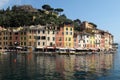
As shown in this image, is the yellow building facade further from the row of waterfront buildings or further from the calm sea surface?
the calm sea surface

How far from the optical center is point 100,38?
194 m

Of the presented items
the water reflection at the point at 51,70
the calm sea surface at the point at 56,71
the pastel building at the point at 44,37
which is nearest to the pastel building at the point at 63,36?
the pastel building at the point at 44,37

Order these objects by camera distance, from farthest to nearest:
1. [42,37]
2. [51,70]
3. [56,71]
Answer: [42,37], [51,70], [56,71]

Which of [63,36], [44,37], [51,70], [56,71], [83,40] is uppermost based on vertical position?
[63,36]

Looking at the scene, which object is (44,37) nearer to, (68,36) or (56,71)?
(68,36)

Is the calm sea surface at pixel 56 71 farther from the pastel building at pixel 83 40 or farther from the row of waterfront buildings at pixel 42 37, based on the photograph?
the pastel building at pixel 83 40

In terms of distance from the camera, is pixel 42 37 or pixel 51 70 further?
pixel 42 37

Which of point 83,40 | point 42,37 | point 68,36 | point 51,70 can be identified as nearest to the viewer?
point 51,70

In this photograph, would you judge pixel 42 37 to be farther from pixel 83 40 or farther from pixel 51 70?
pixel 51 70

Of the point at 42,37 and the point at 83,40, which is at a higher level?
the point at 42,37

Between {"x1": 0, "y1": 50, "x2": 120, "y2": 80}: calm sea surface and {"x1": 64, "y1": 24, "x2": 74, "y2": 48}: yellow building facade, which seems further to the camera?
{"x1": 64, "y1": 24, "x2": 74, "y2": 48}: yellow building facade

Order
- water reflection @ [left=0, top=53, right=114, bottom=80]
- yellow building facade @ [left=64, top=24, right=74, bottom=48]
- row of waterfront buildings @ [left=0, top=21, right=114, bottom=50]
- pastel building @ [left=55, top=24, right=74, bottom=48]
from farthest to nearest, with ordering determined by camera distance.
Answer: yellow building facade @ [left=64, top=24, right=74, bottom=48] → pastel building @ [left=55, top=24, right=74, bottom=48] → row of waterfront buildings @ [left=0, top=21, right=114, bottom=50] → water reflection @ [left=0, top=53, right=114, bottom=80]

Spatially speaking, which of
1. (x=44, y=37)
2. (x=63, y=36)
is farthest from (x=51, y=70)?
(x=63, y=36)

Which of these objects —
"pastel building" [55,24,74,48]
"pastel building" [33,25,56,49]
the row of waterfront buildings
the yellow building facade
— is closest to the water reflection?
"pastel building" [33,25,56,49]
